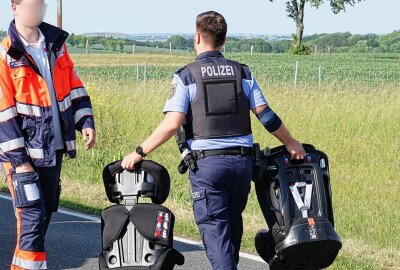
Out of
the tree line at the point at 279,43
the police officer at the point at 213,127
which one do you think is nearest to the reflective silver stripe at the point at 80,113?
the police officer at the point at 213,127

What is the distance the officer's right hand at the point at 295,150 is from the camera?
5.84 m

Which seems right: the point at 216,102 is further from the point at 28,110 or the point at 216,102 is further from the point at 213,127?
the point at 28,110

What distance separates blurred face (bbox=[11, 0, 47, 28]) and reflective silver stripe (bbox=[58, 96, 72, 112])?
495 mm

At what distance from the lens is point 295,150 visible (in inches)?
230

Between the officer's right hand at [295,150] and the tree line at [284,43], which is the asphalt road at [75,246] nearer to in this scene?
the officer's right hand at [295,150]

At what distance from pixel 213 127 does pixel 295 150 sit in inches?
26.4

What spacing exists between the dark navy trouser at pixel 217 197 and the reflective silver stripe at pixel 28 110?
38.8 inches

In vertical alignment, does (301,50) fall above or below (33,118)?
below

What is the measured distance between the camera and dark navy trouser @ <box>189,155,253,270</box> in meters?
5.44

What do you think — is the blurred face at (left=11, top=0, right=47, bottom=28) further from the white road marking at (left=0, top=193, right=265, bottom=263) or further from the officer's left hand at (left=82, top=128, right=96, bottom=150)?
the white road marking at (left=0, top=193, right=265, bottom=263)

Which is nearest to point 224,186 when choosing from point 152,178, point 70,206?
point 152,178

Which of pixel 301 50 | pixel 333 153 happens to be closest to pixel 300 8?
pixel 301 50

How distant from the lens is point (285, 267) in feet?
18.8

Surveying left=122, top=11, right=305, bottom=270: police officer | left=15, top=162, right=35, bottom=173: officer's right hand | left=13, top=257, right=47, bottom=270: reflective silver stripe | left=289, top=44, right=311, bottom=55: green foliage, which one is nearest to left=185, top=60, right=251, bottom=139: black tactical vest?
left=122, top=11, right=305, bottom=270: police officer
